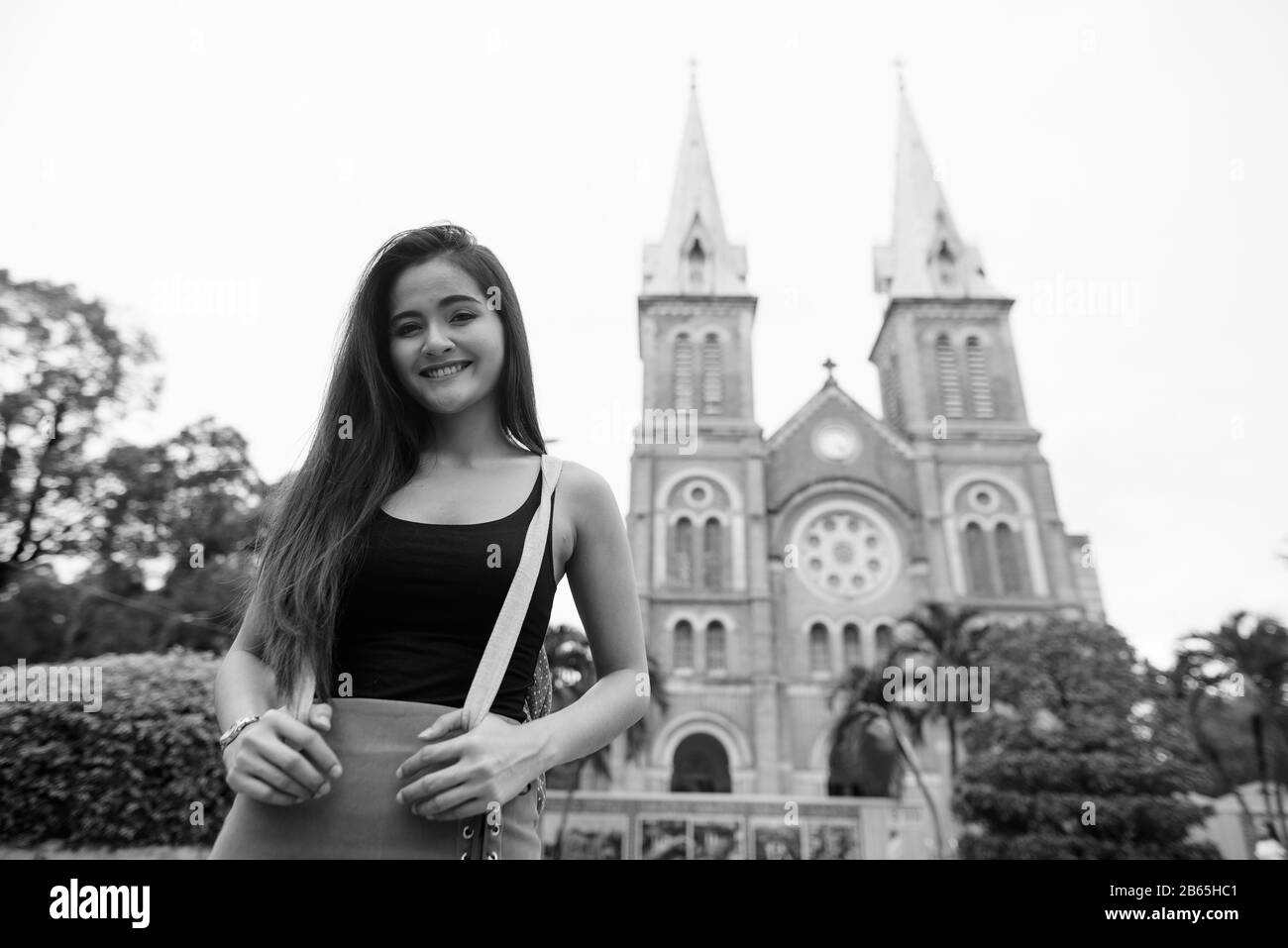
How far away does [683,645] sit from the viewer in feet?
87.2

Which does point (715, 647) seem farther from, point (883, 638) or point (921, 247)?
point (921, 247)

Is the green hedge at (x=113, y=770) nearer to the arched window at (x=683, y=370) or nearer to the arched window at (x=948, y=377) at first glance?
the arched window at (x=683, y=370)

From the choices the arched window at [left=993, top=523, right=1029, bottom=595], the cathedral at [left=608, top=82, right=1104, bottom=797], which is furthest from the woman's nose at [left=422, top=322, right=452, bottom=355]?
the arched window at [left=993, top=523, right=1029, bottom=595]

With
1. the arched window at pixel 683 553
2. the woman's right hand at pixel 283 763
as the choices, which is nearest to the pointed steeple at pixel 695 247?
the arched window at pixel 683 553

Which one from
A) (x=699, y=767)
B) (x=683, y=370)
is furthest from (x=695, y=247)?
(x=699, y=767)

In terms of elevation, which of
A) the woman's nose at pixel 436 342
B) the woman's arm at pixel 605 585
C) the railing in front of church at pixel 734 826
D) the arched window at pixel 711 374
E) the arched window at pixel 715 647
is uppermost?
the arched window at pixel 711 374

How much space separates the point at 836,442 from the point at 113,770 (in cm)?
2655

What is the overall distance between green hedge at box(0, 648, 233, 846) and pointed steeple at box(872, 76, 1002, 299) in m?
30.3

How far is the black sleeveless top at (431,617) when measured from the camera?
1.34 metres

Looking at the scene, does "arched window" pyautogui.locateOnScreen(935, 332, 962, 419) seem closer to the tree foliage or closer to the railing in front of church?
the railing in front of church

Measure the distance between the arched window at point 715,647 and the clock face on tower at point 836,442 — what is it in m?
8.02

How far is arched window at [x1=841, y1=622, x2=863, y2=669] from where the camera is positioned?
2673 centimetres
